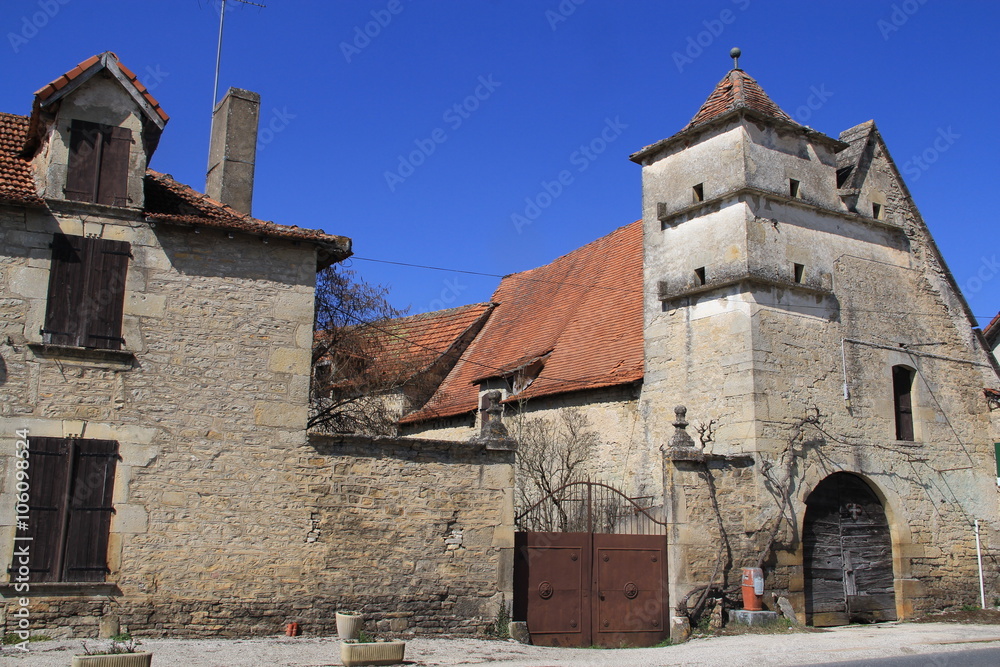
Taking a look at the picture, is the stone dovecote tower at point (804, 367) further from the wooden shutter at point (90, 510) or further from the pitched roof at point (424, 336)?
the wooden shutter at point (90, 510)

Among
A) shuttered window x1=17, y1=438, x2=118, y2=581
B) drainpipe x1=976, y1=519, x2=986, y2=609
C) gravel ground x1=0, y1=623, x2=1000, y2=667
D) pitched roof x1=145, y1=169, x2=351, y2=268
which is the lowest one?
gravel ground x1=0, y1=623, x2=1000, y2=667

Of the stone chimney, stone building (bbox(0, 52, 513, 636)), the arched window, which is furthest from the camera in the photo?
the arched window

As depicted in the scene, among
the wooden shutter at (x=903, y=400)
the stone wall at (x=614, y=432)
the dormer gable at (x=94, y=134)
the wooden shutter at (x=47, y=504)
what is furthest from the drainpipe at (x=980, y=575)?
the dormer gable at (x=94, y=134)

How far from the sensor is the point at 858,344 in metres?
15.8

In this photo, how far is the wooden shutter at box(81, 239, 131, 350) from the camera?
10789 millimetres

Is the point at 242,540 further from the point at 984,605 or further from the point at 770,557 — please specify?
the point at 984,605

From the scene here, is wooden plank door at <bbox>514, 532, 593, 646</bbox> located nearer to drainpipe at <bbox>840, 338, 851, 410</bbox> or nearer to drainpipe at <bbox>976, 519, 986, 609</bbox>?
drainpipe at <bbox>840, 338, 851, 410</bbox>

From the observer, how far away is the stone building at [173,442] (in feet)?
33.7

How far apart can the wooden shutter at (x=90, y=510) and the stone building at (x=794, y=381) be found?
767 centimetres

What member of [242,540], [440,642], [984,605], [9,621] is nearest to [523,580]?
[440,642]

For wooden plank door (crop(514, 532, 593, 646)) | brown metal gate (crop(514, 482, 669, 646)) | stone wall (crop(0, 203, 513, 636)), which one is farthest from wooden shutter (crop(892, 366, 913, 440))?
stone wall (crop(0, 203, 513, 636))

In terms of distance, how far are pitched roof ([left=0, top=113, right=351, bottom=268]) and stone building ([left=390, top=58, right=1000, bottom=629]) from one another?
5.91 metres

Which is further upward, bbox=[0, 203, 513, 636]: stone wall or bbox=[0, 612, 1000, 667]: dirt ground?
bbox=[0, 203, 513, 636]: stone wall

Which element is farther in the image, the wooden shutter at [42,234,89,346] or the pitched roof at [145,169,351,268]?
the pitched roof at [145,169,351,268]
